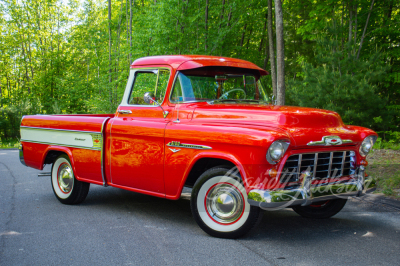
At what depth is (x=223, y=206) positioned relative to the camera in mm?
4094

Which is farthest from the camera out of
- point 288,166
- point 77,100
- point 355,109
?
point 77,100

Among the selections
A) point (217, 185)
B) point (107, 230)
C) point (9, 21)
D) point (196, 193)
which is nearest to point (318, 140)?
point (217, 185)

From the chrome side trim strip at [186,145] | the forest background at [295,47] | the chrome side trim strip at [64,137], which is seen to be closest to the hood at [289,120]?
the chrome side trim strip at [186,145]

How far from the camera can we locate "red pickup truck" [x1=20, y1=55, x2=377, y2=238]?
12.4 ft

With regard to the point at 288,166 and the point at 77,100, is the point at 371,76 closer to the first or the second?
the point at 288,166

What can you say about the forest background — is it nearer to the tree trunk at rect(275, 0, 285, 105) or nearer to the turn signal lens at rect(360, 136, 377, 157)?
the tree trunk at rect(275, 0, 285, 105)

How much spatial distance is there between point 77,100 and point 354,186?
3461 centimetres

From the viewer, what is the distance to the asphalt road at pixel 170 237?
11.6 feet

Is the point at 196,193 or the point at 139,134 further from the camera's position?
the point at 139,134

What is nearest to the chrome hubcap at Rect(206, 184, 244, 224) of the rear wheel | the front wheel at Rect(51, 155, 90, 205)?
the rear wheel

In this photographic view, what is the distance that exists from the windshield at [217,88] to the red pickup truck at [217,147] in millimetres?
13

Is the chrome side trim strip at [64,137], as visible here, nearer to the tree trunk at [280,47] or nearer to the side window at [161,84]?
the side window at [161,84]

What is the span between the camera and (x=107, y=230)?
4.47 m

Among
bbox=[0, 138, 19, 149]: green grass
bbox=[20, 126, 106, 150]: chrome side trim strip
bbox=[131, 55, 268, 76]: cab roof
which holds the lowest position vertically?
bbox=[0, 138, 19, 149]: green grass
